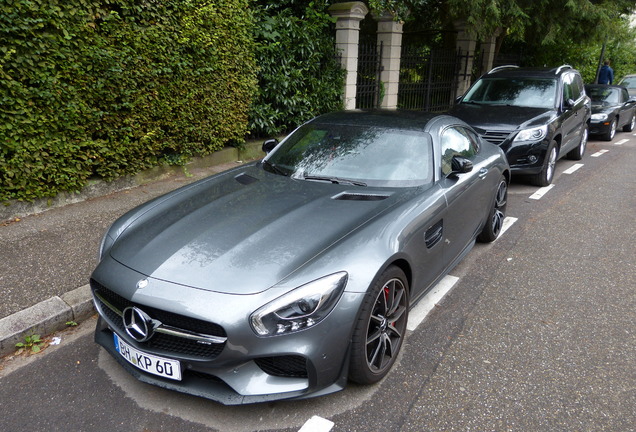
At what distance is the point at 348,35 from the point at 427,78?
4407 millimetres

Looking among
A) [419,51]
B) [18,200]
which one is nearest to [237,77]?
[18,200]

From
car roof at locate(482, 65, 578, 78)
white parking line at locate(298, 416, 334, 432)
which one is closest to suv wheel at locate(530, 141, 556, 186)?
car roof at locate(482, 65, 578, 78)

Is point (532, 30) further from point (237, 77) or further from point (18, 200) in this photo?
point (18, 200)

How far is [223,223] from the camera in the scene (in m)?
3.07

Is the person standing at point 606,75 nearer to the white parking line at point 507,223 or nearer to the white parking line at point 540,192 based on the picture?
the white parking line at point 540,192

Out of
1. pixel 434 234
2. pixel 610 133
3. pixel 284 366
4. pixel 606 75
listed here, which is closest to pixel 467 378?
pixel 434 234

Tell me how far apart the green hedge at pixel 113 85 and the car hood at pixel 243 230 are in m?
2.48

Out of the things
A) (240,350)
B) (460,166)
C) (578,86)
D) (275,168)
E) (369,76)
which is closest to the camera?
(240,350)

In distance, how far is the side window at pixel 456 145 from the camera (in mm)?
3961

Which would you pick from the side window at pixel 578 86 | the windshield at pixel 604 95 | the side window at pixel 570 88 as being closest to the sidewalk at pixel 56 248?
the side window at pixel 570 88

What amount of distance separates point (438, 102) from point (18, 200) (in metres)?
11.5

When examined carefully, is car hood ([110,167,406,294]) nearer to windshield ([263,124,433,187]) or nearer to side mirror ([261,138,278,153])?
windshield ([263,124,433,187])

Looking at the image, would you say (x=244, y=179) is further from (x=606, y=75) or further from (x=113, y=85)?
(x=606, y=75)

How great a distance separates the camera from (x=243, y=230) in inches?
116
